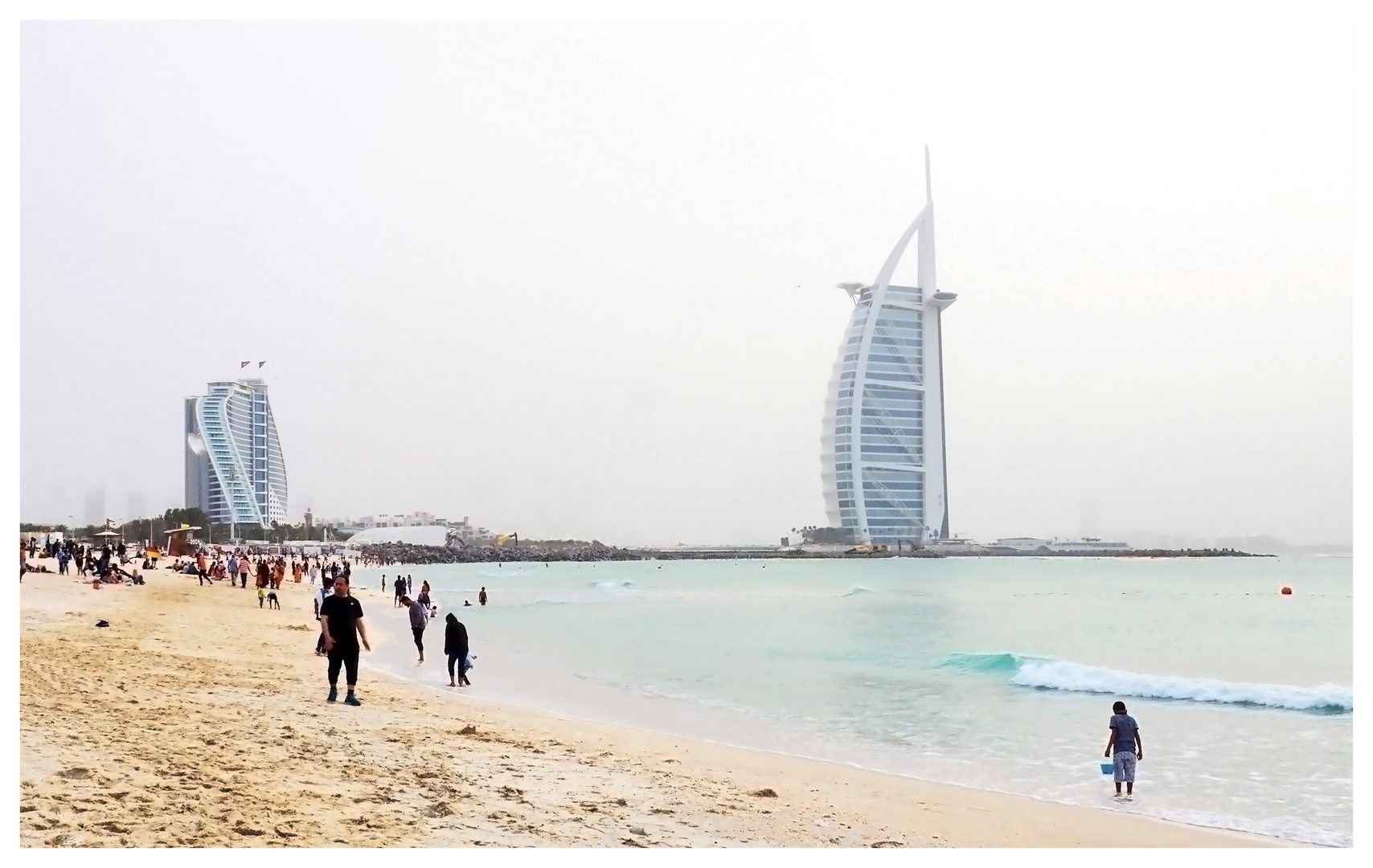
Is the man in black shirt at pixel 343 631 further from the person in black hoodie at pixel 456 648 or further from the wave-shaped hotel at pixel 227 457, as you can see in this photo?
the wave-shaped hotel at pixel 227 457

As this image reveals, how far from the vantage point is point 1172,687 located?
17.3m

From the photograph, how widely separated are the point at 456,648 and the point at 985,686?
29.6ft

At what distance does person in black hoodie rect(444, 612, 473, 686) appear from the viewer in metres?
14.2

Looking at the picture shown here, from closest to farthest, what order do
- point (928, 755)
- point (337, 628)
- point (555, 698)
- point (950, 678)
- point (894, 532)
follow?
point (337, 628), point (928, 755), point (555, 698), point (950, 678), point (894, 532)

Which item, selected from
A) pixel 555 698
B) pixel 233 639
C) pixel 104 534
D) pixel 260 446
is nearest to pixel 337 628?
pixel 555 698

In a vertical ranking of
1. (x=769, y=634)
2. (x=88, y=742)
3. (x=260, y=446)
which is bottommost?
(x=769, y=634)

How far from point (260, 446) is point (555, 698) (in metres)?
149

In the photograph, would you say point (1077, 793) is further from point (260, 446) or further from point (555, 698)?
point (260, 446)

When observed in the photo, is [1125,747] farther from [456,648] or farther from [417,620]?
[417,620]

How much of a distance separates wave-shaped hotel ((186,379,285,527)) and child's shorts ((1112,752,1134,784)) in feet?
481

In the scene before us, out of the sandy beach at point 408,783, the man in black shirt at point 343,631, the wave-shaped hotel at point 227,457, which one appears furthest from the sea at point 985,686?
the wave-shaped hotel at point 227,457

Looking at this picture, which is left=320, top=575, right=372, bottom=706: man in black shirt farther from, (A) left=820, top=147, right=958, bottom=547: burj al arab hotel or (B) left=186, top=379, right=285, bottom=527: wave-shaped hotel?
(B) left=186, top=379, right=285, bottom=527: wave-shaped hotel

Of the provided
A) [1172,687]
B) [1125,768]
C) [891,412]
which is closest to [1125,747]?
[1125,768]

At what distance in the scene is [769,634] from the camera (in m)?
28.1
